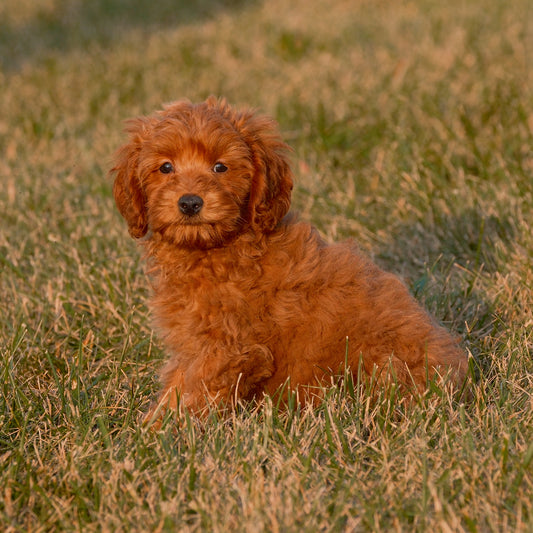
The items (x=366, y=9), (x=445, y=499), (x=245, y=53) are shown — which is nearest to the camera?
(x=445, y=499)

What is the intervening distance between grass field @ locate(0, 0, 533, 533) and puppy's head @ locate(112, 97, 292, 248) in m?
0.85

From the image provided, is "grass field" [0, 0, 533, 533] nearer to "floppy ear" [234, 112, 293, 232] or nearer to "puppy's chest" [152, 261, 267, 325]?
"puppy's chest" [152, 261, 267, 325]

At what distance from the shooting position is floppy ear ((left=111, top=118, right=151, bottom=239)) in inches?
153

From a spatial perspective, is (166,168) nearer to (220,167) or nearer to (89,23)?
(220,167)

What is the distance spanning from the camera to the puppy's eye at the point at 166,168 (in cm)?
374

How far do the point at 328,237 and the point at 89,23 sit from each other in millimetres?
10438

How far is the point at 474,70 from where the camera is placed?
28.4ft

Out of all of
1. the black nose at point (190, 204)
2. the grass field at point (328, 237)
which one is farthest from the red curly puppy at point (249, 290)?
the grass field at point (328, 237)

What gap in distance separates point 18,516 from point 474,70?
7.19m

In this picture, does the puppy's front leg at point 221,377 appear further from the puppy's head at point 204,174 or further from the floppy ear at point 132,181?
the floppy ear at point 132,181

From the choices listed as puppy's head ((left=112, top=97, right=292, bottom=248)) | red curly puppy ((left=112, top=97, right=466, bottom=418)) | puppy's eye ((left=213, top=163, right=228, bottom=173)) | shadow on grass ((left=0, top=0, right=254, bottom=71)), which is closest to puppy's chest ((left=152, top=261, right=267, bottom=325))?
red curly puppy ((left=112, top=97, right=466, bottom=418))

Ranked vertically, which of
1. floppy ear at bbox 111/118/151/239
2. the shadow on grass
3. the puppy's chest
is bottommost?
the shadow on grass

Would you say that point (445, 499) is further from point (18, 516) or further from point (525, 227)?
point (525, 227)

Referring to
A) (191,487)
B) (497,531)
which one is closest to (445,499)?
(497,531)
